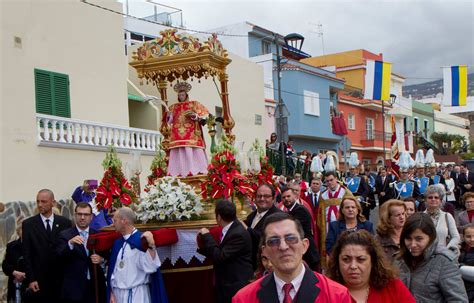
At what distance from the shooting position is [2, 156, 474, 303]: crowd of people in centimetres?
300

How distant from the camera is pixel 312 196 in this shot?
35.7 feet

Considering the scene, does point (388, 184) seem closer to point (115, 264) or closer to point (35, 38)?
point (35, 38)

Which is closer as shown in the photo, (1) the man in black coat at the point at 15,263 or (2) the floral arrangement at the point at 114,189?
(1) the man in black coat at the point at 15,263

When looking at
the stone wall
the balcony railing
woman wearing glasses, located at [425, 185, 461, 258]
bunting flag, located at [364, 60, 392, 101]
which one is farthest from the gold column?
bunting flag, located at [364, 60, 392, 101]

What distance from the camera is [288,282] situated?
2924 mm

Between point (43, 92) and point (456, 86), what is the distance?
1793 cm

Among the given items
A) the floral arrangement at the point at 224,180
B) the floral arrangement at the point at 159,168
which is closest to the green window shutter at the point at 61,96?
the floral arrangement at the point at 159,168

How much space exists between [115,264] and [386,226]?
2.71m

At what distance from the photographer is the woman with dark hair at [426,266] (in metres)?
4.09

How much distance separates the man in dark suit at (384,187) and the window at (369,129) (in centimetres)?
2173

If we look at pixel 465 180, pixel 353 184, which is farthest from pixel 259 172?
pixel 465 180

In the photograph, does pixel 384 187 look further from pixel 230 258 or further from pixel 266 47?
pixel 266 47

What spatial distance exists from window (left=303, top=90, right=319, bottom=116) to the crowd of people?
2087 cm

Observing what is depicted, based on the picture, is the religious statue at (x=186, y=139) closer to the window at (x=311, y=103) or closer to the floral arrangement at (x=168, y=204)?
the floral arrangement at (x=168, y=204)
